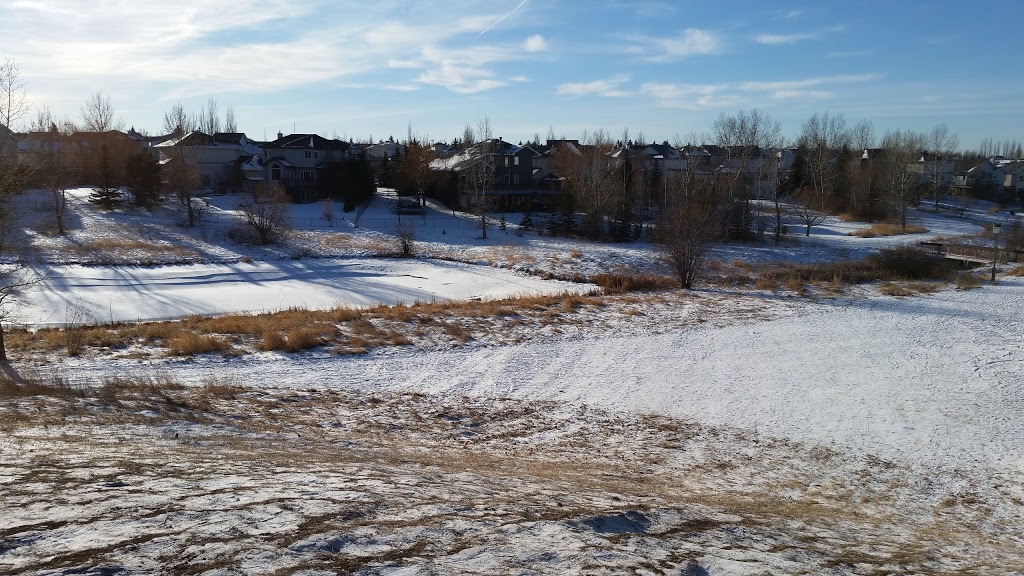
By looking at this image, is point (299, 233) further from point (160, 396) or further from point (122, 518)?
point (122, 518)

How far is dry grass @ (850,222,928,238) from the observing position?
54406 millimetres

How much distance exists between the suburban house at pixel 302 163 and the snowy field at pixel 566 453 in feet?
136

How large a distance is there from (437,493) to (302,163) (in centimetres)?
6622

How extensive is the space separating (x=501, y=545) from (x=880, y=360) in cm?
1507

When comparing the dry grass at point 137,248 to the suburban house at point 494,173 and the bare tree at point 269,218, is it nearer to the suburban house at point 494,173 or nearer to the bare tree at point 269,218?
the bare tree at point 269,218

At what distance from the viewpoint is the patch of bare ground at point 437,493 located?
5293mm

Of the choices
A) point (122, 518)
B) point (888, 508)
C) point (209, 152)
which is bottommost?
point (888, 508)

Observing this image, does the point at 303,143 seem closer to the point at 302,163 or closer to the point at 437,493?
the point at 302,163

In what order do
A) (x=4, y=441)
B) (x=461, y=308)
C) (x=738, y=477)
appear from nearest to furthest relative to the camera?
(x=4, y=441), (x=738, y=477), (x=461, y=308)

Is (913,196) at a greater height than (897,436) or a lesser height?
greater

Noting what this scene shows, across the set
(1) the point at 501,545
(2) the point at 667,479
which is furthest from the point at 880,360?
(1) the point at 501,545

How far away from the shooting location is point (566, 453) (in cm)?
1081

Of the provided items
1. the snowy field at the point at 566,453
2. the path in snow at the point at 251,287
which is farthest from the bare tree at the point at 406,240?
the snowy field at the point at 566,453

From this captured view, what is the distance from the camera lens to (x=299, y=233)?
158 ft
